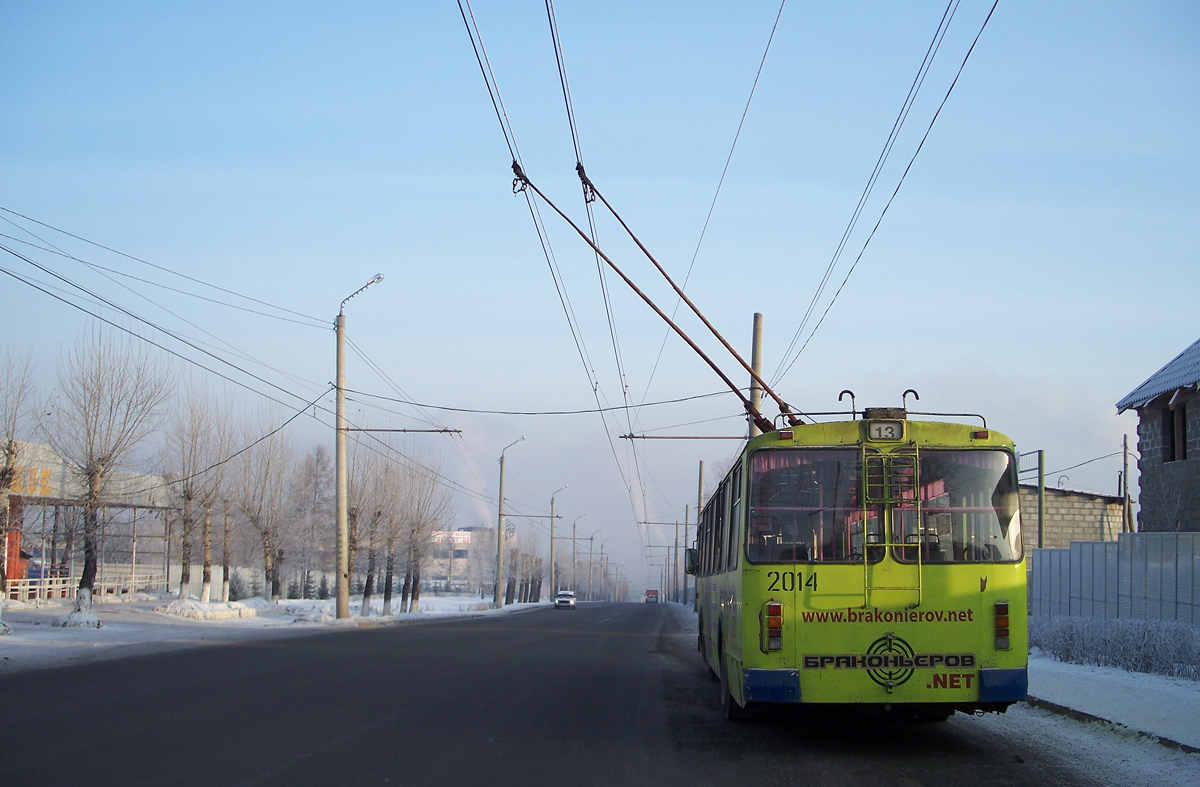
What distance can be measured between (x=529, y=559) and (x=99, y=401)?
91492mm

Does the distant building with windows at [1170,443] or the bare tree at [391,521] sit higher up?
the distant building with windows at [1170,443]

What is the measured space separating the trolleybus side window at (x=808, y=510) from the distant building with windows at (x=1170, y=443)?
17.5 m

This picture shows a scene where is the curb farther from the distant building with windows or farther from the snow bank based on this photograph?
the snow bank

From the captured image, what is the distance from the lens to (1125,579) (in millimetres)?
19266

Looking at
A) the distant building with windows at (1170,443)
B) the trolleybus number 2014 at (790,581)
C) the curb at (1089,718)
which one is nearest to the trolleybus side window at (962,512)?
the trolleybus number 2014 at (790,581)

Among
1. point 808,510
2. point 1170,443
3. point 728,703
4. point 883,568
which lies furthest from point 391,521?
point 883,568

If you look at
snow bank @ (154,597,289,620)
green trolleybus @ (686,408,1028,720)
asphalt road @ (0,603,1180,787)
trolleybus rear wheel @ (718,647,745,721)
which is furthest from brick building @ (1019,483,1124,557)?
snow bank @ (154,597,289,620)

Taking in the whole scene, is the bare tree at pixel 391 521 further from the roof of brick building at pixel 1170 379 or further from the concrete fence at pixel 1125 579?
the roof of brick building at pixel 1170 379

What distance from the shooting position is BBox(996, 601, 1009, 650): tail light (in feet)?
27.1

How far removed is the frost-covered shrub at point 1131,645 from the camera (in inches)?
535

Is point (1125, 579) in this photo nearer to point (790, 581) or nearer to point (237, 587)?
point (790, 581)

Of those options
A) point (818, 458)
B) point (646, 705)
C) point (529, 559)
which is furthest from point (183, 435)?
point (529, 559)

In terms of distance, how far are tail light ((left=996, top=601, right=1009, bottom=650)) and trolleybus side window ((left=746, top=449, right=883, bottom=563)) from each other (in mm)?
1119

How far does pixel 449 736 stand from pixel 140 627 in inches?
824
